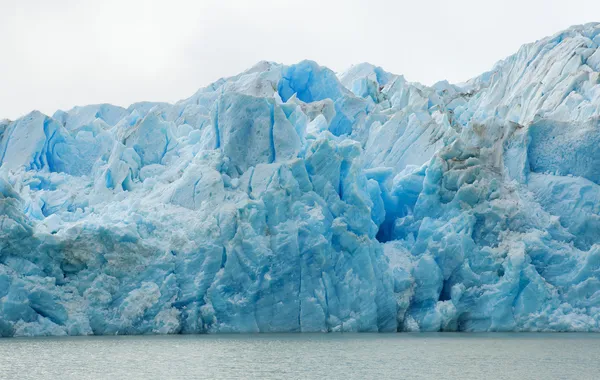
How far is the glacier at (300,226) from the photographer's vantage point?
21.8 meters

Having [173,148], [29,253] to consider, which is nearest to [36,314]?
[29,253]

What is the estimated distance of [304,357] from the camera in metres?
17.1

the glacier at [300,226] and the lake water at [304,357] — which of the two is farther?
the glacier at [300,226]

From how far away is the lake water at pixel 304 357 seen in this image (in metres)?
14.8

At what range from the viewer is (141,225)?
74.9 feet

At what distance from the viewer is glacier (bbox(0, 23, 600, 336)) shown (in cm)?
2178

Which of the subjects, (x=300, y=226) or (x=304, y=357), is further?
(x=300, y=226)

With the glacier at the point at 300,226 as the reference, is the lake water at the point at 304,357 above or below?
below

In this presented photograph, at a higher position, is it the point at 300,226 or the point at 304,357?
the point at 300,226

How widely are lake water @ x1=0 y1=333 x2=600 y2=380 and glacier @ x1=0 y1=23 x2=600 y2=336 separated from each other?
45.5 inches

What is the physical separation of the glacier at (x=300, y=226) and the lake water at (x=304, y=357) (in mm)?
1155

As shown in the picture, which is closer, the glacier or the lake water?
the lake water

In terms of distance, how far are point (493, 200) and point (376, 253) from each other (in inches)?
158

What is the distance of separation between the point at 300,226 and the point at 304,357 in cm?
623
